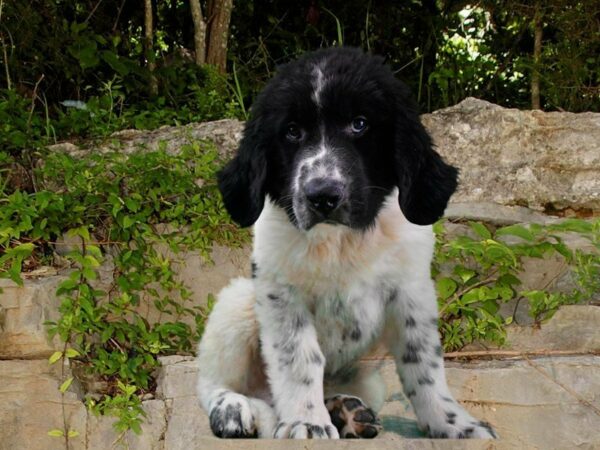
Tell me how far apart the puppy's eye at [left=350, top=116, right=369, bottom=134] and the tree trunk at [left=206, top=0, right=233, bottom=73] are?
16.7ft

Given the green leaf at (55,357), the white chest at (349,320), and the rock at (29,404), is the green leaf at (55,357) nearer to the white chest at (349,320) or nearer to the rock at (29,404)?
the rock at (29,404)

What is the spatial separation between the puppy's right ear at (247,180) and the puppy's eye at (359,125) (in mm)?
373

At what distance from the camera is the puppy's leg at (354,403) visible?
354cm

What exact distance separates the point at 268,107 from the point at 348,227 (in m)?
0.55

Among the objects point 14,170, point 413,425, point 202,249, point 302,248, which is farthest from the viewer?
point 14,170

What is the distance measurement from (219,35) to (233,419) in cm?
537

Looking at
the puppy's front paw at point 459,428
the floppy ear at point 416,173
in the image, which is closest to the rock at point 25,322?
the puppy's front paw at point 459,428

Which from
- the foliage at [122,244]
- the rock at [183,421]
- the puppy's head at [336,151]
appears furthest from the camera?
the foliage at [122,244]

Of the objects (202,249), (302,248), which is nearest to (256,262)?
(302,248)

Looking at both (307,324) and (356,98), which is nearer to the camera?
(356,98)

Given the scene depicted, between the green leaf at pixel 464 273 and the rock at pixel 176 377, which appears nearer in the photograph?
the rock at pixel 176 377

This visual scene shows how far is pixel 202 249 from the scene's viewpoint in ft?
20.7

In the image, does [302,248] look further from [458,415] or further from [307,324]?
[458,415]

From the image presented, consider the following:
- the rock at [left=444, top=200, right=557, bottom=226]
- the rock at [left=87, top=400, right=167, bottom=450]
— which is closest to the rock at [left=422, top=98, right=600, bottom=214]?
the rock at [left=444, top=200, right=557, bottom=226]
